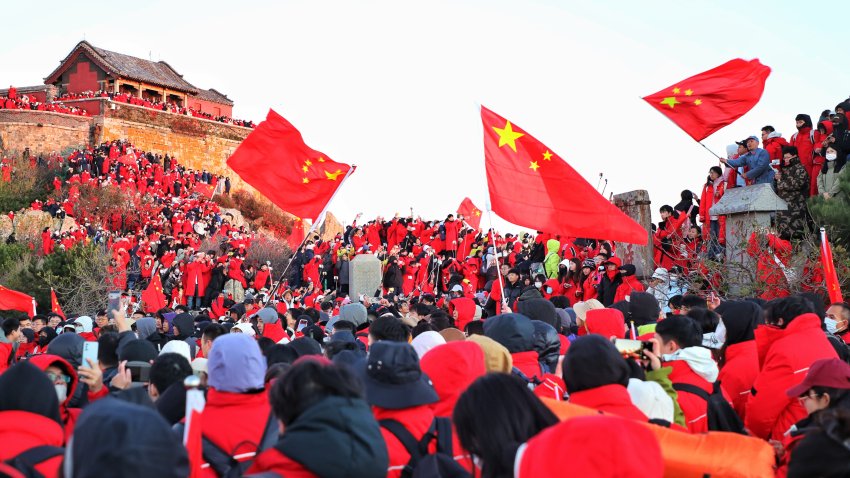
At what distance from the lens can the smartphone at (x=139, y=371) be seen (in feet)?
Answer: 17.2

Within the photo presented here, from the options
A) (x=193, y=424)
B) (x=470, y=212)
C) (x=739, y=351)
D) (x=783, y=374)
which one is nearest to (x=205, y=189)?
(x=470, y=212)

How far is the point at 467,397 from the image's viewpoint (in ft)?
9.95

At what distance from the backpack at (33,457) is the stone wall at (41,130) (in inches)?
1962

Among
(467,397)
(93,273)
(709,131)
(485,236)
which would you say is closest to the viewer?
(467,397)

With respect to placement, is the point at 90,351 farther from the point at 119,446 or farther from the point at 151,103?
the point at 151,103

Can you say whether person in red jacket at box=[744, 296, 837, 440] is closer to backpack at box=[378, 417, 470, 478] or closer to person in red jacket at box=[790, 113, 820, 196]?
backpack at box=[378, 417, 470, 478]

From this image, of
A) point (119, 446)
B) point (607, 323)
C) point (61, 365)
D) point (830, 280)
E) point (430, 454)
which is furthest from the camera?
point (830, 280)

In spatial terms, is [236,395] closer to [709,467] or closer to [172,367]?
[172,367]

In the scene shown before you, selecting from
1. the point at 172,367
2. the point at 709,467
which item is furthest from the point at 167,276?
the point at 709,467

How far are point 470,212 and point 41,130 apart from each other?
29903 millimetres

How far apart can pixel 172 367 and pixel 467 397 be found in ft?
6.97

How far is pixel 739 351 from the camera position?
5695 mm

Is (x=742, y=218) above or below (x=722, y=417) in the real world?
above

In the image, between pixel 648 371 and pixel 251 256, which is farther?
pixel 251 256
